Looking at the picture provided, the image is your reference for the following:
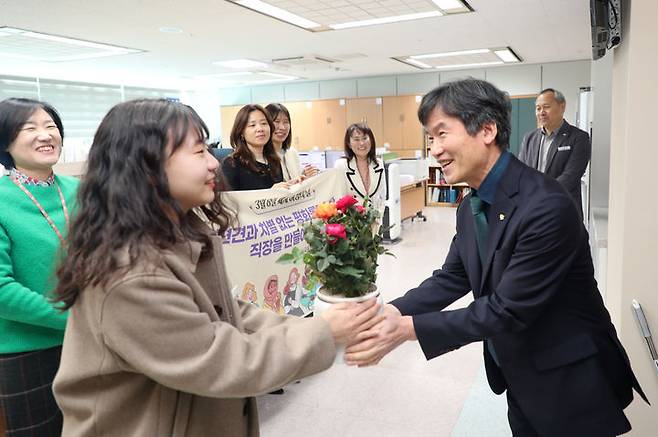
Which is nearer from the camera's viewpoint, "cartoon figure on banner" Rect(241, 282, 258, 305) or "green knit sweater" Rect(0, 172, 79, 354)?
"green knit sweater" Rect(0, 172, 79, 354)

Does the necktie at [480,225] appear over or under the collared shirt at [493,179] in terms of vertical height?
under

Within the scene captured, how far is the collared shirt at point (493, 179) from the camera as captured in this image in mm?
1412

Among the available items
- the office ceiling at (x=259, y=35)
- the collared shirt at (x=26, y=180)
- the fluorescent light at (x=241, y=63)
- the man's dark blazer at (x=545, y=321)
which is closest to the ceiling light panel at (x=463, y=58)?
the office ceiling at (x=259, y=35)

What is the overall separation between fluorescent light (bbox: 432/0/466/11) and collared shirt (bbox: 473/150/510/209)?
14.8ft

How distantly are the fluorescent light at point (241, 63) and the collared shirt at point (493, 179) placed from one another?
27.5 feet

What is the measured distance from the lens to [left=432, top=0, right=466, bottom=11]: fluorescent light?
5.37m

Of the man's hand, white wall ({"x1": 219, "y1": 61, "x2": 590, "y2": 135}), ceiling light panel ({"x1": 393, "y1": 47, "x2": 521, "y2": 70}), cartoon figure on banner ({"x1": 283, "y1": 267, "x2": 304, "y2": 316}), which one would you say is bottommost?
cartoon figure on banner ({"x1": 283, "y1": 267, "x2": 304, "y2": 316})

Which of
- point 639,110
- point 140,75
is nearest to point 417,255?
point 639,110

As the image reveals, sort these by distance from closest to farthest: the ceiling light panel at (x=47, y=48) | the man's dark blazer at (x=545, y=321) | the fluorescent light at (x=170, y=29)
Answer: the man's dark blazer at (x=545, y=321) < the fluorescent light at (x=170, y=29) < the ceiling light panel at (x=47, y=48)

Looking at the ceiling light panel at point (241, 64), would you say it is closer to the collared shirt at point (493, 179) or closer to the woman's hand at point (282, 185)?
the woman's hand at point (282, 185)

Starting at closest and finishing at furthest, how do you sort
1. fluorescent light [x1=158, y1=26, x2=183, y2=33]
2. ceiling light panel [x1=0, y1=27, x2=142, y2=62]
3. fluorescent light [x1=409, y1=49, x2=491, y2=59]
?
fluorescent light [x1=158, y1=26, x2=183, y2=33] < ceiling light panel [x1=0, y1=27, x2=142, y2=62] < fluorescent light [x1=409, y1=49, x2=491, y2=59]

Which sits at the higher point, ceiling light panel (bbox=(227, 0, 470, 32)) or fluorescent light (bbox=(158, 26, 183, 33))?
fluorescent light (bbox=(158, 26, 183, 33))

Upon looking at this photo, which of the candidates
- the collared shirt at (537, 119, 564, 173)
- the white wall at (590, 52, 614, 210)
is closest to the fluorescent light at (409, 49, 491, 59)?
the collared shirt at (537, 119, 564, 173)

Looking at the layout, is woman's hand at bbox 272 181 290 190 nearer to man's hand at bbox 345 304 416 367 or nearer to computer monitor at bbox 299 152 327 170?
man's hand at bbox 345 304 416 367
